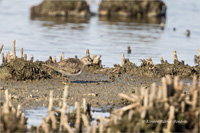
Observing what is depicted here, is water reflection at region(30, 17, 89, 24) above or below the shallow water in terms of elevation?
above

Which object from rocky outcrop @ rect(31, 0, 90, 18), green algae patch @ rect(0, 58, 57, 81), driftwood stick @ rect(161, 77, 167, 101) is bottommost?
driftwood stick @ rect(161, 77, 167, 101)

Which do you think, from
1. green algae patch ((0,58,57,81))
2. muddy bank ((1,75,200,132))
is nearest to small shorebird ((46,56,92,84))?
green algae patch ((0,58,57,81))

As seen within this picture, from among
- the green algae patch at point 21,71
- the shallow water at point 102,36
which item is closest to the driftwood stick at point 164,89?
the green algae patch at point 21,71

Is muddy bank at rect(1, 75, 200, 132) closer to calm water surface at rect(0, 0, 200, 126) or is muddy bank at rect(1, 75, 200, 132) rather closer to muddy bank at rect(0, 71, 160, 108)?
calm water surface at rect(0, 0, 200, 126)

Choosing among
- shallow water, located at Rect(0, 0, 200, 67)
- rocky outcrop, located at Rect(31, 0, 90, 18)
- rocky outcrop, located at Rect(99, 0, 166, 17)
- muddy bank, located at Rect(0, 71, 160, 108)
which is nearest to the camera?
muddy bank, located at Rect(0, 71, 160, 108)

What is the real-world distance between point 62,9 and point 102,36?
48.8ft

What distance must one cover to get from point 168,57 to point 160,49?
2.85 m

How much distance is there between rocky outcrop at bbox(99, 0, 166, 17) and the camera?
45.3 m

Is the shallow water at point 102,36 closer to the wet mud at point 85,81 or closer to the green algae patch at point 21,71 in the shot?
the wet mud at point 85,81

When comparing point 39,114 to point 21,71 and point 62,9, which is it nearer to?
point 21,71

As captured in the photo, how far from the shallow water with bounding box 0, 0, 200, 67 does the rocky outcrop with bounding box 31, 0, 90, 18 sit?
132 cm

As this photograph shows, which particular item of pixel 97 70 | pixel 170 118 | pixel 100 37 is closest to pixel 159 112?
pixel 170 118

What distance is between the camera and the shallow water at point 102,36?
23.3m

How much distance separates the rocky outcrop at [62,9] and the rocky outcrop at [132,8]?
8.10 feet
